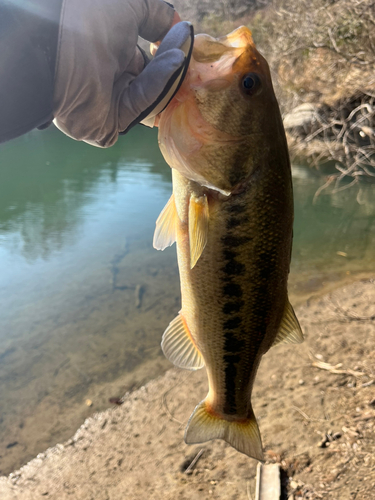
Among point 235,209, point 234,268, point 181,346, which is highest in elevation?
point 235,209

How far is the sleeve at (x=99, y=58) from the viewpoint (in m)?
1.25

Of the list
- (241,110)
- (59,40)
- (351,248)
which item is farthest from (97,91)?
(351,248)

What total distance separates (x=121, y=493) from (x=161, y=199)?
9.95m

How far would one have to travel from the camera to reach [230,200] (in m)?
1.56

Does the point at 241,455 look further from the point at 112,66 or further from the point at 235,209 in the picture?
the point at 112,66

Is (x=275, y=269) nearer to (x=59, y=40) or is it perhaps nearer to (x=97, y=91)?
(x=97, y=91)

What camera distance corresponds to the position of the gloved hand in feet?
4.12

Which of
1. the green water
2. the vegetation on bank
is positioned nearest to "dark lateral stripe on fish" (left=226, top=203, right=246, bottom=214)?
the green water

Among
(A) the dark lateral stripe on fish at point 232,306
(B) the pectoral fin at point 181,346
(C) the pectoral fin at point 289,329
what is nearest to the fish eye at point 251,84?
(A) the dark lateral stripe on fish at point 232,306

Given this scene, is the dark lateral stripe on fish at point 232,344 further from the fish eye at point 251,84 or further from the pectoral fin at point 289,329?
the fish eye at point 251,84

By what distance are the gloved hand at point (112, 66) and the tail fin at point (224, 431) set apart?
1.55 m

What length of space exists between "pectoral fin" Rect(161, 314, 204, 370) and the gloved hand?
1.02 m

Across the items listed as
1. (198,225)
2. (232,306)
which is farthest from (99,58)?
(232,306)

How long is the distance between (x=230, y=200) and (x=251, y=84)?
447 millimetres
